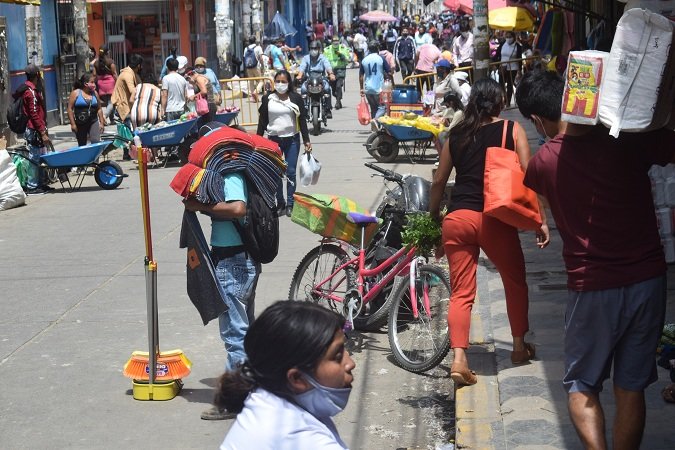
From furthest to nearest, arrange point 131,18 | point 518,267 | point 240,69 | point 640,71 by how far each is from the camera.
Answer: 1. point 240,69
2. point 131,18
3. point 518,267
4. point 640,71

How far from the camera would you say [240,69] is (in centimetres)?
4122

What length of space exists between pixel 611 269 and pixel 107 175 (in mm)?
12617

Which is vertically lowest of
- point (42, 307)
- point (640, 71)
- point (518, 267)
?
point (42, 307)

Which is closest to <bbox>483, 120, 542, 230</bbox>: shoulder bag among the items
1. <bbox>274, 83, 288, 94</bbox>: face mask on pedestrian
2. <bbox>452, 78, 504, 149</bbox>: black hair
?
<bbox>452, 78, 504, 149</bbox>: black hair

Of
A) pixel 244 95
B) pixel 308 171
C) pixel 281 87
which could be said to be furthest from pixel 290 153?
pixel 244 95

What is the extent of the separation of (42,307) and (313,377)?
23.6ft

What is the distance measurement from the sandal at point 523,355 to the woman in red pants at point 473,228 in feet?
0.79

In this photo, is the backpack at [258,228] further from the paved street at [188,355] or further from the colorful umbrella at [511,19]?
the colorful umbrella at [511,19]

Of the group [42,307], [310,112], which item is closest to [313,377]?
[42,307]

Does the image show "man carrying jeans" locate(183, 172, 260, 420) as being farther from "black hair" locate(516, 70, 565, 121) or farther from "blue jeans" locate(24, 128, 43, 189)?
"blue jeans" locate(24, 128, 43, 189)

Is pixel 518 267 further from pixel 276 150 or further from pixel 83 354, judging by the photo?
pixel 83 354

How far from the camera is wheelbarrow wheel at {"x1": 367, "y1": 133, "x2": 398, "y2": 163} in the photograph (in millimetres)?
18297

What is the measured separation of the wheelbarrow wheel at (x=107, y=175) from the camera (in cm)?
1630

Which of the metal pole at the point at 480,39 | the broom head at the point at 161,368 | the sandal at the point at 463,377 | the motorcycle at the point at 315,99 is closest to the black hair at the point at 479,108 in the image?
the sandal at the point at 463,377
